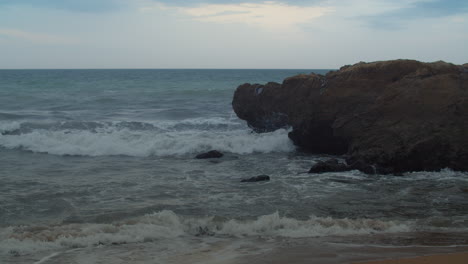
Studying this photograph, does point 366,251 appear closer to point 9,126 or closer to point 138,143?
point 138,143

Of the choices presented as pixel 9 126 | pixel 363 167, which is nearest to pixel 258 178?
pixel 363 167

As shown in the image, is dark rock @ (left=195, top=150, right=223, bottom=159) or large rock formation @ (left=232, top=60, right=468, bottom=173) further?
dark rock @ (left=195, top=150, right=223, bottom=159)

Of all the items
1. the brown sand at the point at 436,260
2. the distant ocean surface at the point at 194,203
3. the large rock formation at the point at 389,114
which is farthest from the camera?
the large rock formation at the point at 389,114

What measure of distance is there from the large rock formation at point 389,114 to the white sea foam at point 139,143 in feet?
3.40

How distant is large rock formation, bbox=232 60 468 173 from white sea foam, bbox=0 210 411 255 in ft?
14.5

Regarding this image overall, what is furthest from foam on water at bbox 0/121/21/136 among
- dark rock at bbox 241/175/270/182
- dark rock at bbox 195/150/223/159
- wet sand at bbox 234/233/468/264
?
wet sand at bbox 234/233/468/264

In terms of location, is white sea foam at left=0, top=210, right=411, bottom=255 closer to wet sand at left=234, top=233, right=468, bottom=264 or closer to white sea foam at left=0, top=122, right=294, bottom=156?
wet sand at left=234, top=233, right=468, bottom=264

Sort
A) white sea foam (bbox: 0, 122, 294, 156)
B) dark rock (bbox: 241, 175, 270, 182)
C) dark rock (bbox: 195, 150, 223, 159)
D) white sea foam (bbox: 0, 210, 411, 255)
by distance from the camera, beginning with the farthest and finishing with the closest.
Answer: white sea foam (bbox: 0, 122, 294, 156)
dark rock (bbox: 195, 150, 223, 159)
dark rock (bbox: 241, 175, 270, 182)
white sea foam (bbox: 0, 210, 411, 255)

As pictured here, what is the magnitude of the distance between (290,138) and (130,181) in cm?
649

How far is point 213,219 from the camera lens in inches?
316

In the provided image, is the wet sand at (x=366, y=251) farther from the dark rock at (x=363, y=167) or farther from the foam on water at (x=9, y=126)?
the foam on water at (x=9, y=126)

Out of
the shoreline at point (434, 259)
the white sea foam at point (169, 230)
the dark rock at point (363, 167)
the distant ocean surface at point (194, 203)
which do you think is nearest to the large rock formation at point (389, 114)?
the dark rock at point (363, 167)

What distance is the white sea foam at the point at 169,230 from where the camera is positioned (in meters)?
7.02

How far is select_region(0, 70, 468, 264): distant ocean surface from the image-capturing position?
22.6ft
